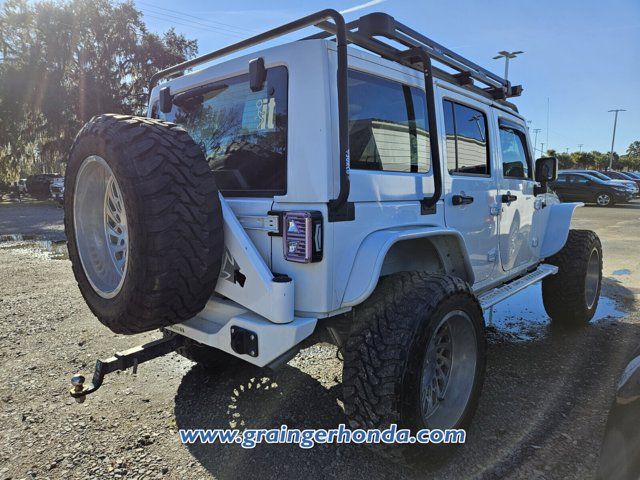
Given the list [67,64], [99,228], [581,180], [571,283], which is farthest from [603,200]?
[67,64]

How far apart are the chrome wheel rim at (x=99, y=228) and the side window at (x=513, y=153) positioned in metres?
3.10

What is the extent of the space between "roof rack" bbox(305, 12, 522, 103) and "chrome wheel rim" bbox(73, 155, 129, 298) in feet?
4.82

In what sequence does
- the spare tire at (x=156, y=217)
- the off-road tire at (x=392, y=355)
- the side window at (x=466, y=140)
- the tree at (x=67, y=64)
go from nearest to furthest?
the spare tire at (x=156, y=217) → the off-road tire at (x=392, y=355) → the side window at (x=466, y=140) → the tree at (x=67, y=64)

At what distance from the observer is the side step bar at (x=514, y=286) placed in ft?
11.1

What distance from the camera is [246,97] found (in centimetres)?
261

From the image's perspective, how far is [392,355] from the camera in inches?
85.0

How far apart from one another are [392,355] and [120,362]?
1512 millimetres

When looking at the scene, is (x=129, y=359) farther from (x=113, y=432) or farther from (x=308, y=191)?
(x=308, y=191)

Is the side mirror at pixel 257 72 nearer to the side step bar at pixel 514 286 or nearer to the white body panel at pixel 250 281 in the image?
the white body panel at pixel 250 281

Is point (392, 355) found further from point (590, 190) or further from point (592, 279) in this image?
point (590, 190)

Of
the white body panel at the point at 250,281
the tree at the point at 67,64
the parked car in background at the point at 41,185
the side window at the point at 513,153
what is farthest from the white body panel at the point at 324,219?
the parked car in background at the point at 41,185

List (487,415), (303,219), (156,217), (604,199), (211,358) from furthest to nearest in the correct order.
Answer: (604,199) < (211,358) < (487,415) < (303,219) < (156,217)

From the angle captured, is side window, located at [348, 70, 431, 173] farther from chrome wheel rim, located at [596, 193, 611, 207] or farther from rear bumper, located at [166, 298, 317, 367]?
chrome wheel rim, located at [596, 193, 611, 207]

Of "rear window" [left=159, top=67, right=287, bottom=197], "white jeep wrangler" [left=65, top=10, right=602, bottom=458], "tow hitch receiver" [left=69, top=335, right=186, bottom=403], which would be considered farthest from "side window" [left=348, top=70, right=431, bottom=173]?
"tow hitch receiver" [left=69, top=335, right=186, bottom=403]
